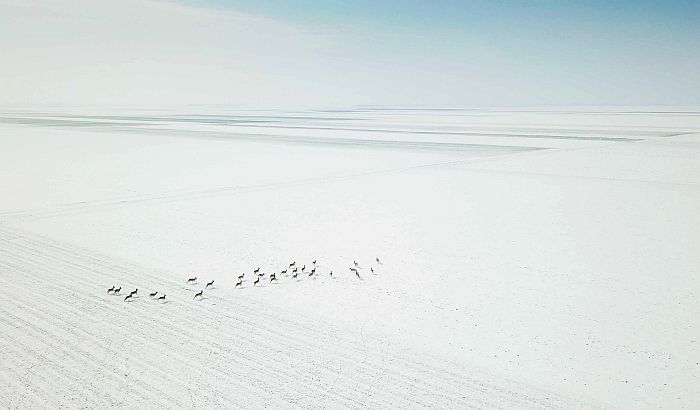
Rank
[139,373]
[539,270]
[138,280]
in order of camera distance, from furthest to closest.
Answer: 1. [539,270]
2. [138,280]
3. [139,373]

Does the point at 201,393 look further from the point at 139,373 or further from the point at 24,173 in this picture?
the point at 24,173

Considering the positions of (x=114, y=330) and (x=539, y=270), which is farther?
(x=539, y=270)

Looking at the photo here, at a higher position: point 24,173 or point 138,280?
point 138,280

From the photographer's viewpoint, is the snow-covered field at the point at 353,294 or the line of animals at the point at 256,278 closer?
the snow-covered field at the point at 353,294

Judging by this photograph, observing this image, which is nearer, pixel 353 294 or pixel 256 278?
pixel 353 294

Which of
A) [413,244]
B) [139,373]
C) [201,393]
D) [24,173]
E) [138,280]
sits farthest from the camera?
[24,173]

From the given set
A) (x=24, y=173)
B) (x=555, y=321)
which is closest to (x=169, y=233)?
(x=555, y=321)

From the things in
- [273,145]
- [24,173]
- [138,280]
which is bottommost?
[273,145]

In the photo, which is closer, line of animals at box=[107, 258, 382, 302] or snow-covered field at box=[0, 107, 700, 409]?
snow-covered field at box=[0, 107, 700, 409]
